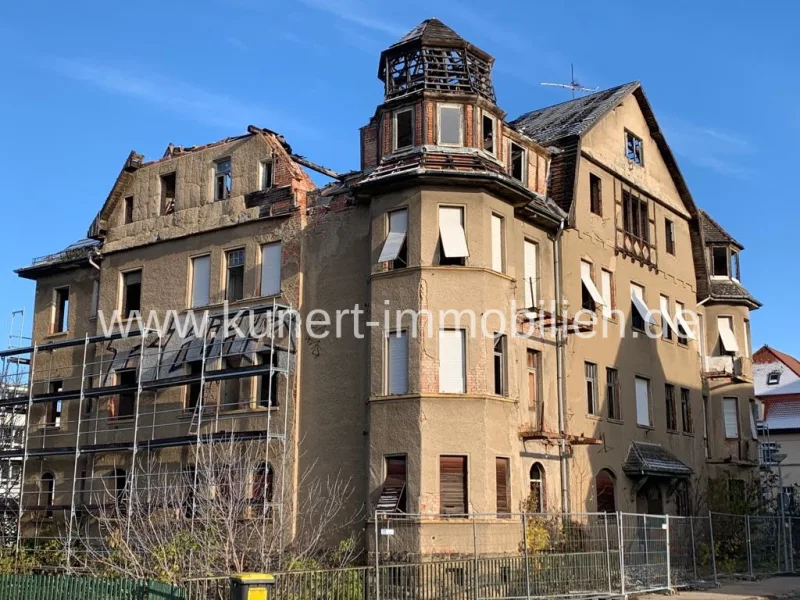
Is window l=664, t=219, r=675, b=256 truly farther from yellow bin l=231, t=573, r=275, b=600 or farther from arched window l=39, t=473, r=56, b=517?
Result: yellow bin l=231, t=573, r=275, b=600

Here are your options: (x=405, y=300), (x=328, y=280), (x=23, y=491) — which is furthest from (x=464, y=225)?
(x=23, y=491)

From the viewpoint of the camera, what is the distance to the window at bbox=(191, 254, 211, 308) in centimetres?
3150

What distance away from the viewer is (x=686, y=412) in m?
36.8

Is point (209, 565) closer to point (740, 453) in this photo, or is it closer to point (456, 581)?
point (456, 581)

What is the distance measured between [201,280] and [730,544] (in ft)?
64.1

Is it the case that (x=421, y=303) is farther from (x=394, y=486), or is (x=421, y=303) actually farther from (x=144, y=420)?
(x=144, y=420)

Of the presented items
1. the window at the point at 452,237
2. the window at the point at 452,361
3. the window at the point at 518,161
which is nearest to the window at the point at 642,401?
the window at the point at 518,161

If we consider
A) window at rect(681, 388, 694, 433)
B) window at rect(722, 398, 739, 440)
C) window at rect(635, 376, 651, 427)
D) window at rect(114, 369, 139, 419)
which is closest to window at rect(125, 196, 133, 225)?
window at rect(114, 369, 139, 419)

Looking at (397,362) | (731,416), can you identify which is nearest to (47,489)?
(397,362)

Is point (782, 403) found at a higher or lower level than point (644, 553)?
higher

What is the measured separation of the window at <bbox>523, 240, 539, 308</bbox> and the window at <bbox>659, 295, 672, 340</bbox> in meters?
8.15

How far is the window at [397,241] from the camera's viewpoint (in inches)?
1049

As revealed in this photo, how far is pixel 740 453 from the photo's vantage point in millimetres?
38938

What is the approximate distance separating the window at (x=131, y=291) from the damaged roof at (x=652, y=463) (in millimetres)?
17473
